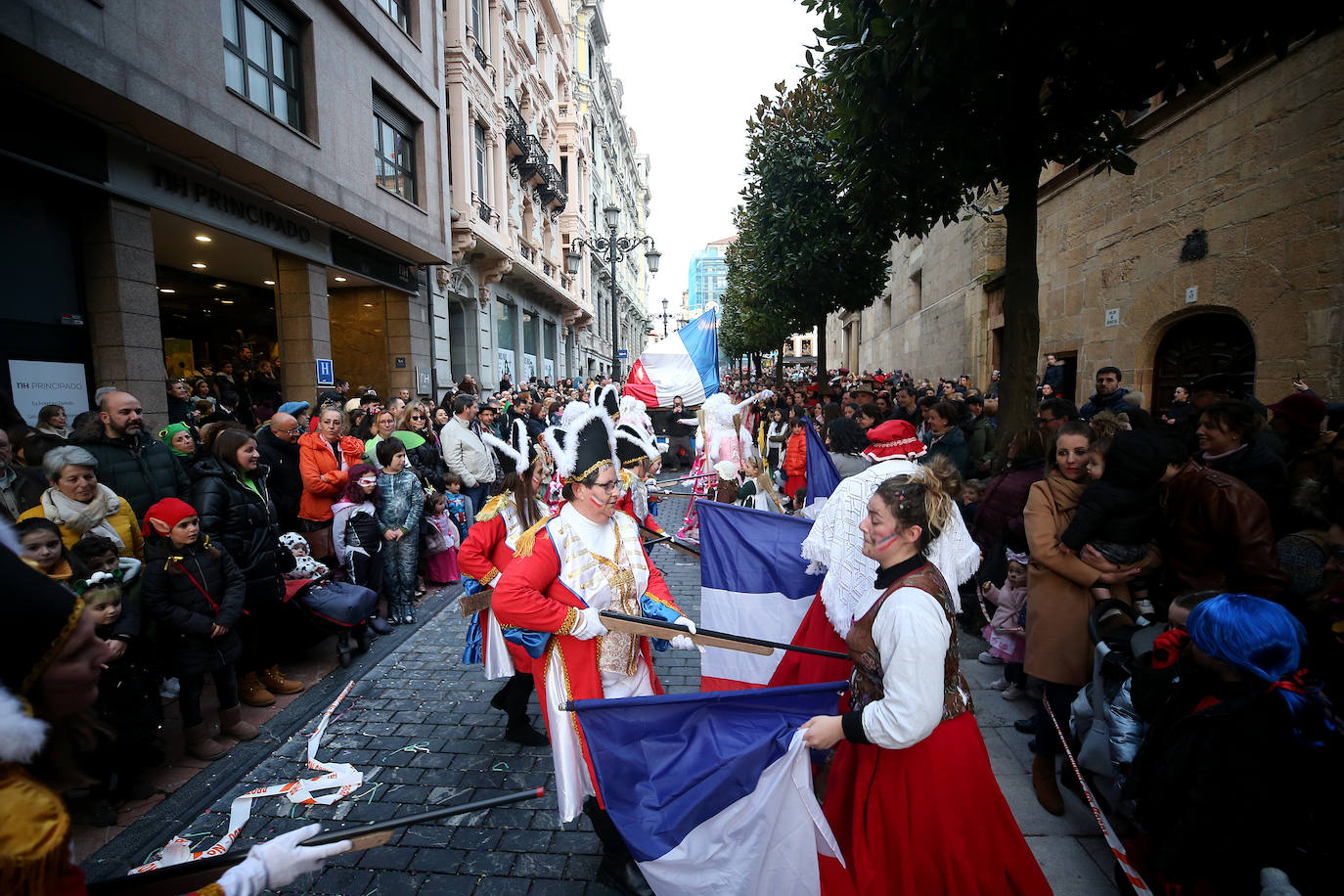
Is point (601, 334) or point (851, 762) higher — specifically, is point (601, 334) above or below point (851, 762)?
above

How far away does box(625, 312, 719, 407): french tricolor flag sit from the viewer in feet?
35.6

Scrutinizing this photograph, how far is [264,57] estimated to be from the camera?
10.0m

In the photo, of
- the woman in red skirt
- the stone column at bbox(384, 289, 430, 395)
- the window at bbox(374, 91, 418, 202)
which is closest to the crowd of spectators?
the woman in red skirt

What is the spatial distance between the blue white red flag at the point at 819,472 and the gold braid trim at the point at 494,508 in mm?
2609

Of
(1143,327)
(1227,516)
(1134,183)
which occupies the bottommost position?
(1227,516)

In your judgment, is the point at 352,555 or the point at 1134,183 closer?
the point at 352,555

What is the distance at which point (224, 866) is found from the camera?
155 centimetres

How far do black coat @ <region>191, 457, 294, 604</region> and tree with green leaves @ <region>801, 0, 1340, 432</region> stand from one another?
19.1 ft

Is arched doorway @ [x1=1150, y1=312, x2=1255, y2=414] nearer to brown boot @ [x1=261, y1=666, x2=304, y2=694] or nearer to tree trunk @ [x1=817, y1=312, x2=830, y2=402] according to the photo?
tree trunk @ [x1=817, y1=312, x2=830, y2=402]

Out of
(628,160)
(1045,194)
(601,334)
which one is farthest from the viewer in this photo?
(628,160)

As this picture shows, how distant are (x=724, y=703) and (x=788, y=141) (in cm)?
1237

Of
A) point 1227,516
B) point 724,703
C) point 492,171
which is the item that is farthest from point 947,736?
point 492,171

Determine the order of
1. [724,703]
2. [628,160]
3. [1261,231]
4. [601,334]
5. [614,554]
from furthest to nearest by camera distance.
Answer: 1. [628,160]
2. [601,334]
3. [1261,231]
4. [614,554]
5. [724,703]

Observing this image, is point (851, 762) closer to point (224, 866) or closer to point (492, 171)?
point (224, 866)
